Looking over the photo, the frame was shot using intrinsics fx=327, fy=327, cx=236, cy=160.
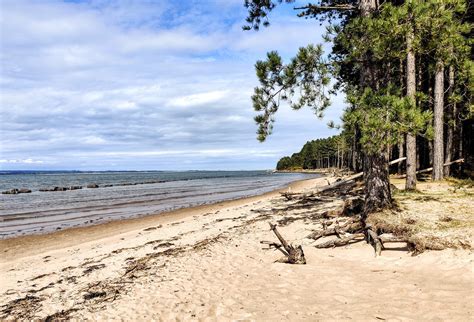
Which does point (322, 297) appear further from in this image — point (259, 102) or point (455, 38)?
point (455, 38)

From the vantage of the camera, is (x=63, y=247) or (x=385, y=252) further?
(x=63, y=247)

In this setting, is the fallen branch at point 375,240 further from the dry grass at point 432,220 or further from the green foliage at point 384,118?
the green foliage at point 384,118

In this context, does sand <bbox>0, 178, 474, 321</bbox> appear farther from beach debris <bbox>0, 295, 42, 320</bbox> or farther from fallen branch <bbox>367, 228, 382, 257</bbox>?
fallen branch <bbox>367, 228, 382, 257</bbox>

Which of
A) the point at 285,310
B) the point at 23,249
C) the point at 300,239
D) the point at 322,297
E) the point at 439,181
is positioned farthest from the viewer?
the point at 439,181

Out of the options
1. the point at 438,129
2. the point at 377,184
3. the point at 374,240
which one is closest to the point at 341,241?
the point at 374,240

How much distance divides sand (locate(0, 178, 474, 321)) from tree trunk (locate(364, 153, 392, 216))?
2099mm

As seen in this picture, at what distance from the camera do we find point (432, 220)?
838cm

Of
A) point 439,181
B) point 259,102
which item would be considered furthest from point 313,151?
point 259,102

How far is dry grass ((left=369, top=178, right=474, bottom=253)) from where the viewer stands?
6.62 m

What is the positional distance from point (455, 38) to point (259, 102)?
16.1ft

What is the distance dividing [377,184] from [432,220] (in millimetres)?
1621

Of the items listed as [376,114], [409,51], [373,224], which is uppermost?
[409,51]

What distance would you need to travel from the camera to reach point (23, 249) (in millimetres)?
12164

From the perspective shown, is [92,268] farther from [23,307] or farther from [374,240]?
[374,240]
